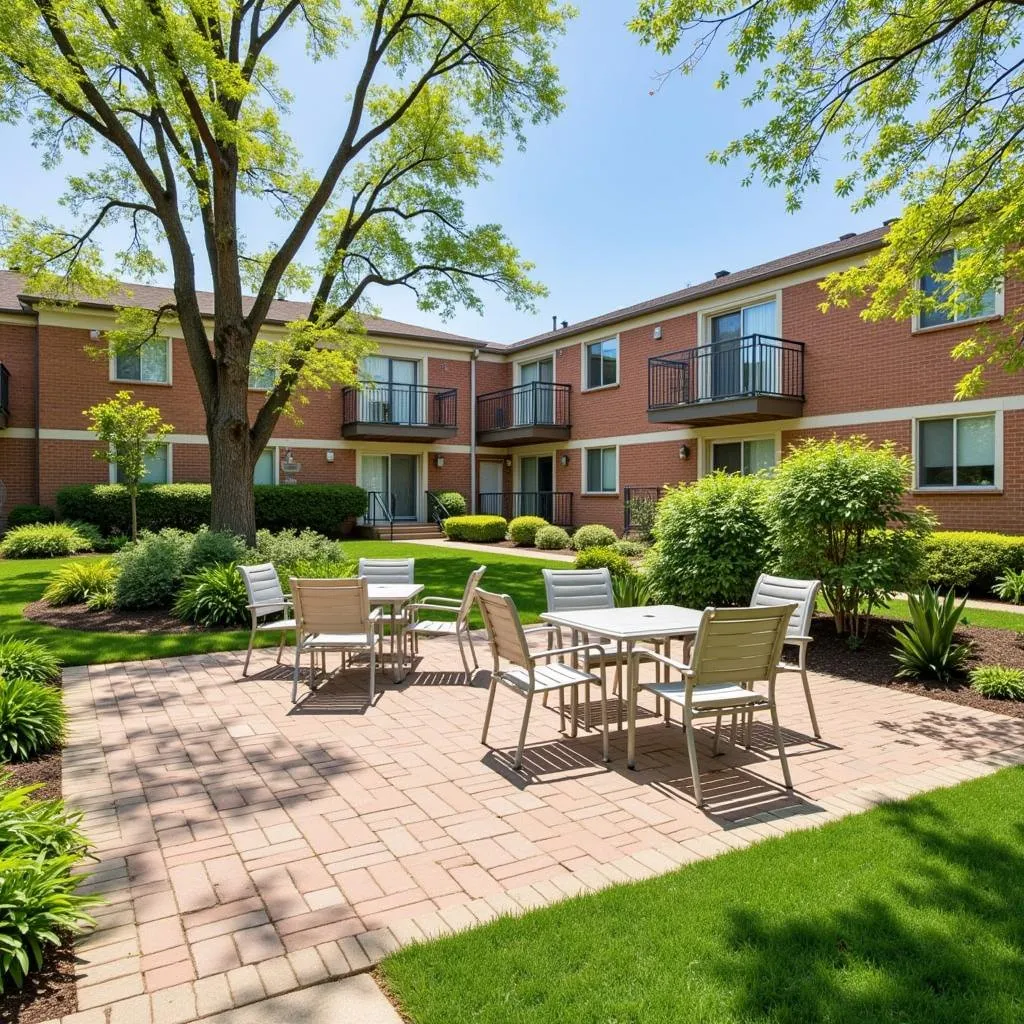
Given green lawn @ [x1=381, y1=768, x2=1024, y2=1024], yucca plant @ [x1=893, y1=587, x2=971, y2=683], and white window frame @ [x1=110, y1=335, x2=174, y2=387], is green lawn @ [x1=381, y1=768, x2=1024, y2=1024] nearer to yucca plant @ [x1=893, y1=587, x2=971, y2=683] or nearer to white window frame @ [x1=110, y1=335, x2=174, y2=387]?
yucca plant @ [x1=893, y1=587, x2=971, y2=683]

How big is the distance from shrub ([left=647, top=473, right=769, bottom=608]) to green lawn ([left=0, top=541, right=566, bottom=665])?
1.98 m

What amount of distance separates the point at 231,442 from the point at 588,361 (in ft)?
43.7

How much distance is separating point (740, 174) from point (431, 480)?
17853 mm

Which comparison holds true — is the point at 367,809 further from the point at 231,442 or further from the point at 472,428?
the point at 472,428

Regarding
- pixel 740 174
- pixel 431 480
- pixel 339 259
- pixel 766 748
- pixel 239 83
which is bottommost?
pixel 766 748

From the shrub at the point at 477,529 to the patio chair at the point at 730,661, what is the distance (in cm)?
1705

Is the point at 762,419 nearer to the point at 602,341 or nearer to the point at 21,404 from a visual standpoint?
the point at 602,341

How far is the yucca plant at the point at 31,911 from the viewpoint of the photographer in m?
2.35

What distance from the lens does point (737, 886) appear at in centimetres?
295

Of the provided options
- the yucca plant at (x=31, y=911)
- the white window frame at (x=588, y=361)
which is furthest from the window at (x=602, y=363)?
the yucca plant at (x=31, y=911)

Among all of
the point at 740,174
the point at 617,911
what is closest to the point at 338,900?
the point at 617,911

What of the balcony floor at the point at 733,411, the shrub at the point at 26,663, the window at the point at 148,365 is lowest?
the shrub at the point at 26,663

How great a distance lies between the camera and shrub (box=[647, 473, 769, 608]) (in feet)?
27.9

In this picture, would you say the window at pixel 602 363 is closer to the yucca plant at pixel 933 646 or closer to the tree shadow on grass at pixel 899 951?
the yucca plant at pixel 933 646
